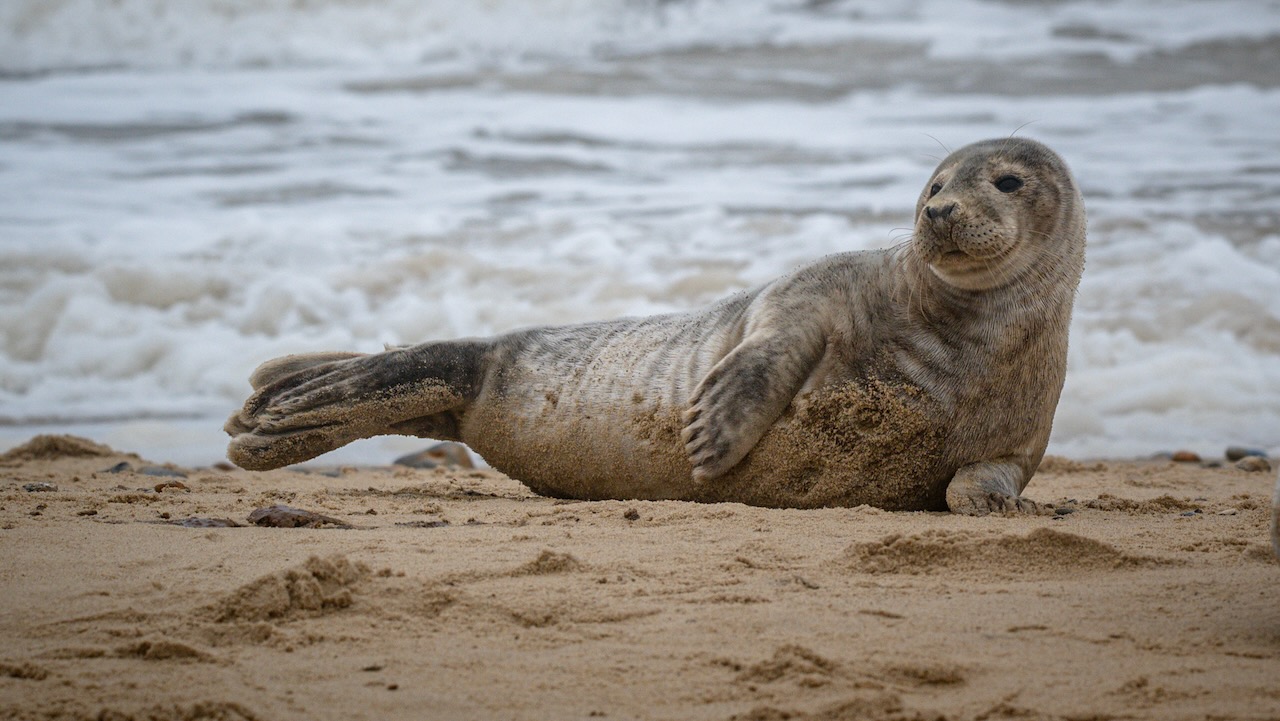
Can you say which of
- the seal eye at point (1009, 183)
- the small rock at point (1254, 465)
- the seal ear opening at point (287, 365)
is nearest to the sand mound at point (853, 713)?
the seal eye at point (1009, 183)

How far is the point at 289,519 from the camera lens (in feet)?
12.4

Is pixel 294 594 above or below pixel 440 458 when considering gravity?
above

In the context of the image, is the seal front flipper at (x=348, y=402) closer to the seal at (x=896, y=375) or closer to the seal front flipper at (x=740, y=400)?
the seal at (x=896, y=375)

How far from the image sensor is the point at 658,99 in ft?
56.3

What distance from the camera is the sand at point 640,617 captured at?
226cm

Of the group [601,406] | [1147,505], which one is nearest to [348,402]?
[601,406]

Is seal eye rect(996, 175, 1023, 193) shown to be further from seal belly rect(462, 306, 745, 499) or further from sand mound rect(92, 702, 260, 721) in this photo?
sand mound rect(92, 702, 260, 721)

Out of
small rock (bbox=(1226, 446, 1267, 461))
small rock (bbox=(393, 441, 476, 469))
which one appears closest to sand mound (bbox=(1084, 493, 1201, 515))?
small rock (bbox=(1226, 446, 1267, 461))

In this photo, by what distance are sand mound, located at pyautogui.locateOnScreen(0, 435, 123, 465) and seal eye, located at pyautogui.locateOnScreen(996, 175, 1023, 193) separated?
12.1ft

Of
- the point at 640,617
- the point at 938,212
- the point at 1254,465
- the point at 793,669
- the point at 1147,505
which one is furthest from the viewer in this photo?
the point at 1254,465

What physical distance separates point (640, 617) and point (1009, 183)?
209 centimetres

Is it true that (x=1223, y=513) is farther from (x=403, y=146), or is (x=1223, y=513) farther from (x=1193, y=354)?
(x=403, y=146)

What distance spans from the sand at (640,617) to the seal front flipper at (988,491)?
0.12 m

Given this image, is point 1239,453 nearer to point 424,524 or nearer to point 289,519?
point 424,524
